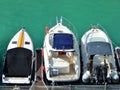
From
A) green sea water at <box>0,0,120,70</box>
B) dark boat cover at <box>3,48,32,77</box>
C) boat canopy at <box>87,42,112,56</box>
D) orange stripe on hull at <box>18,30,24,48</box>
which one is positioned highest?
green sea water at <box>0,0,120,70</box>

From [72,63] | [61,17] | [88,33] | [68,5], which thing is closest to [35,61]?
[72,63]

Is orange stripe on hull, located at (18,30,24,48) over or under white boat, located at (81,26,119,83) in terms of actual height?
over

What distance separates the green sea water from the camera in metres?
18.4

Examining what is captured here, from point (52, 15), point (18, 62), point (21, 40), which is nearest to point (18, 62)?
point (18, 62)

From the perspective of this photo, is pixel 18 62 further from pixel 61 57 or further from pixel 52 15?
pixel 52 15

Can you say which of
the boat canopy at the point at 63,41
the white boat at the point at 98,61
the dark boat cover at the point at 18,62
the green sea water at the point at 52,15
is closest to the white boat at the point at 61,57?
the boat canopy at the point at 63,41

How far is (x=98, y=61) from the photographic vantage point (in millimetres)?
15430

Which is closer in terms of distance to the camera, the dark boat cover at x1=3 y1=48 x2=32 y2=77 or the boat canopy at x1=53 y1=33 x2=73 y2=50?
the dark boat cover at x1=3 y1=48 x2=32 y2=77

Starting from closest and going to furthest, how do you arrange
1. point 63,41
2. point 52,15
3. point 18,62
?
point 18,62 → point 63,41 → point 52,15

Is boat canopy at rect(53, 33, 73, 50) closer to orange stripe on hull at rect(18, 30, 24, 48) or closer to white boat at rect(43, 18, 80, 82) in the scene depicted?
white boat at rect(43, 18, 80, 82)

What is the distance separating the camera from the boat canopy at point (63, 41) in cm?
1511

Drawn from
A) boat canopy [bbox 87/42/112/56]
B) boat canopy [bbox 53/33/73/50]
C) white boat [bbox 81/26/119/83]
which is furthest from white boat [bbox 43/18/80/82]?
boat canopy [bbox 87/42/112/56]

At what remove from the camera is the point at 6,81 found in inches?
576

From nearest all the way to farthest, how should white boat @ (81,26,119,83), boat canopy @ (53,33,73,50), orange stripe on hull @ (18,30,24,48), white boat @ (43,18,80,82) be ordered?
white boat @ (81,26,119,83) < white boat @ (43,18,80,82) < boat canopy @ (53,33,73,50) < orange stripe on hull @ (18,30,24,48)
